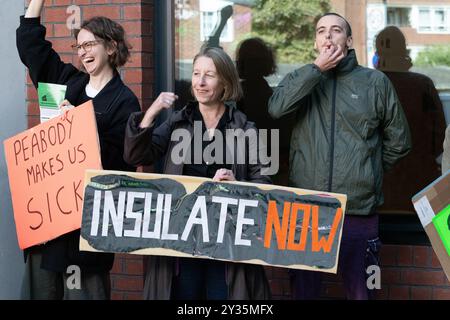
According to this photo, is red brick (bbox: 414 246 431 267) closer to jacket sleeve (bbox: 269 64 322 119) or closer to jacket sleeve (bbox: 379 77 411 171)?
jacket sleeve (bbox: 379 77 411 171)

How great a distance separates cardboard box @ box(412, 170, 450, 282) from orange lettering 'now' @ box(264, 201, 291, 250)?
648mm

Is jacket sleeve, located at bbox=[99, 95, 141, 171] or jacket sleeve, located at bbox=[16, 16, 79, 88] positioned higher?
jacket sleeve, located at bbox=[16, 16, 79, 88]

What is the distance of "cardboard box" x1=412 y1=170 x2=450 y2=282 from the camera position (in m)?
4.57

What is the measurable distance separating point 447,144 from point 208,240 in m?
1.30

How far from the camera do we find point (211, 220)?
4922mm

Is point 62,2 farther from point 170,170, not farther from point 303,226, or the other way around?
point 303,226

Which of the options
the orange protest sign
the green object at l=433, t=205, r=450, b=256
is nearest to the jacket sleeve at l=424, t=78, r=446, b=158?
the green object at l=433, t=205, r=450, b=256

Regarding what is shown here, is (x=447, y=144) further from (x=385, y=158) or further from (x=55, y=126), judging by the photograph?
(x=55, y=126)

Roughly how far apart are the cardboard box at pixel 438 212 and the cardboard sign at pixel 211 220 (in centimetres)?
43

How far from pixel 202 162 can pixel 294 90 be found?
65 centimetres

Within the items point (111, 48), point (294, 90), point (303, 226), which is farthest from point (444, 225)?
point (111, 48)

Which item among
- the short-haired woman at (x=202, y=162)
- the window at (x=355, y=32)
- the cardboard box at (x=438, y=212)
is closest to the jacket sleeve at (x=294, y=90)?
the short-haired woman at (x=202, y=162)
